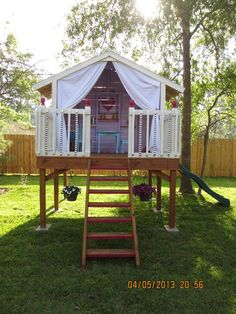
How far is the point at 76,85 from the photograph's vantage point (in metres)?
7.38

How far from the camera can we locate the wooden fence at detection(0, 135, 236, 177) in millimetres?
17750

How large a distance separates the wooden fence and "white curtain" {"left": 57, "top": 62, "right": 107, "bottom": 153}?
10643 millimetres

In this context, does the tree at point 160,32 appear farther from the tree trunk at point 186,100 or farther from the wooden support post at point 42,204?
the wooden support post at point 42,204

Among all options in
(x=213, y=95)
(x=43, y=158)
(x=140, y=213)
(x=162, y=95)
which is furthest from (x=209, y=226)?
(x=213, y=95)

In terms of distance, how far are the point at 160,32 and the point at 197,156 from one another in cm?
896

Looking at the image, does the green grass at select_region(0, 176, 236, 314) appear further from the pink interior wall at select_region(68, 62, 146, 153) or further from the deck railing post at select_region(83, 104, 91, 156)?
the pink interior wall at select_region(68, 62, 146, 153)

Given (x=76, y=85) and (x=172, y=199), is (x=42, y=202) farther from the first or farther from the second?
(x=172, y=199)

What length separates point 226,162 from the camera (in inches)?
722

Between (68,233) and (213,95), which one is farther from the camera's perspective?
(213,95)

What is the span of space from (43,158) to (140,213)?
3212 mm

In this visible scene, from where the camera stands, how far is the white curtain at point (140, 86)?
7.38m

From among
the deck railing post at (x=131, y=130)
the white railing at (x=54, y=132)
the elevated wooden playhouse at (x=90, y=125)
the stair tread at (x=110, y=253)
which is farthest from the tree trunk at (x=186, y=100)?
the stair tread at (x=110, y=253)

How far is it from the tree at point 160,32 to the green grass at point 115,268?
16.4 ft

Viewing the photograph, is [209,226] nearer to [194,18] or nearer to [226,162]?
[194,18]
